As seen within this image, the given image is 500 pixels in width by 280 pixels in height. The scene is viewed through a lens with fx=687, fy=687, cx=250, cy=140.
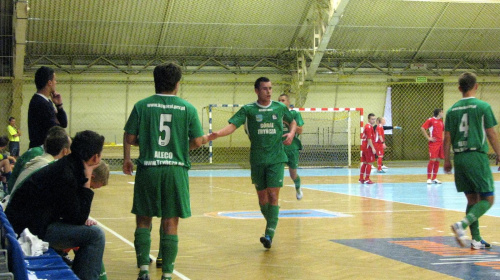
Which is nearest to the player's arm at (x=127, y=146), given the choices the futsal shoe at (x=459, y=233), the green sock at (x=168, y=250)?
the green sock at (x=168, y=250)

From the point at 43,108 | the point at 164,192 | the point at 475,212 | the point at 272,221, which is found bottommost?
the point at 272,221

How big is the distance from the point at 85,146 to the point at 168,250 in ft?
4.28

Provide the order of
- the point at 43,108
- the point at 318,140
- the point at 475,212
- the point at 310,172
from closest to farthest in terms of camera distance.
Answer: the point at 43,108
the point at 475,212
the point at 310,172
the point at 318,140

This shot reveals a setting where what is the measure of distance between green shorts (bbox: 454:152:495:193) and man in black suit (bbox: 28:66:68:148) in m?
4.28

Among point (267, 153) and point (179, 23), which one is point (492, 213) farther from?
point (179, 23)

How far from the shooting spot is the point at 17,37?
23812 millimetres

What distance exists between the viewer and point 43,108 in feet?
23.3

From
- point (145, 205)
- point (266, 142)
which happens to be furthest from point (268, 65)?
point (145, 205)

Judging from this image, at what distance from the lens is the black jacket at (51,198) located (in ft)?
15.2

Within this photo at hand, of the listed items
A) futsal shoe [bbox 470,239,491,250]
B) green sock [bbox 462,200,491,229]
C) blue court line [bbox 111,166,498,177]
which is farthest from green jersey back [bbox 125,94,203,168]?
blue court line [bbox 111,166,498,177]

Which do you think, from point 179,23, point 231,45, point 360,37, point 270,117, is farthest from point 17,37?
point 270,117

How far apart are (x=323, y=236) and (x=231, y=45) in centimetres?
2077

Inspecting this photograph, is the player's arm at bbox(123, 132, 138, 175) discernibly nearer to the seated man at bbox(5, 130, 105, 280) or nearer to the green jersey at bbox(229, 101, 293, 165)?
the seated man at bbox(5, 130, 105, 280)

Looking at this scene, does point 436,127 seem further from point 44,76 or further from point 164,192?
point 164,192
